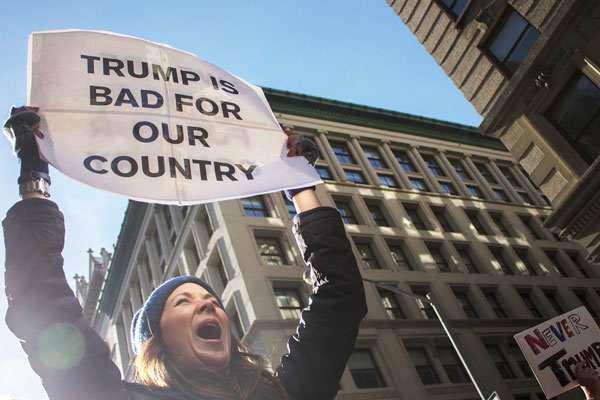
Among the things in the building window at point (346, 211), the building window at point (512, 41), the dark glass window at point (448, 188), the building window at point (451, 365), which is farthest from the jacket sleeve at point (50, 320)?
the dark glass window at point (448, 188)

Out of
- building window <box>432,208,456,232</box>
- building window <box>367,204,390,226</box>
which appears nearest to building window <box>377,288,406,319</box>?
building window <box>367,204,390,226</box>

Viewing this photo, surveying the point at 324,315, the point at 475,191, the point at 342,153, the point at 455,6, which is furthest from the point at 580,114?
the point at 475,191

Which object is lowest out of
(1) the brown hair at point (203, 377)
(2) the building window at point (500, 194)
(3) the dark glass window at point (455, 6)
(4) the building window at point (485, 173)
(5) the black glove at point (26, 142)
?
(1) the brown hair at point (203, 377)

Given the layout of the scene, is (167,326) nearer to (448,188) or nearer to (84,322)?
(84,322)

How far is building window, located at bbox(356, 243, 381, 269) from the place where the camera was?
33.3 metres

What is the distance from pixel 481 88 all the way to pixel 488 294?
24.8 metres

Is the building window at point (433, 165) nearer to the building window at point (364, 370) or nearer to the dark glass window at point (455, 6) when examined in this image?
the building window at point (364, 370)

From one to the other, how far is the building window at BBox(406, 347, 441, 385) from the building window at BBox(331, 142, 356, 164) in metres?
16.4

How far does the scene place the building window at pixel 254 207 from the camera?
31647 mm

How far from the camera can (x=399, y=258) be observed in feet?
115

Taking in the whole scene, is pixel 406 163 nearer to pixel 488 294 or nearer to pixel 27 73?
pixel 488 294

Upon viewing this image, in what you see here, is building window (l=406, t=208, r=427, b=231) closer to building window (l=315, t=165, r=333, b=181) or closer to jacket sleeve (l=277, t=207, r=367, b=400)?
building window (l=315, t=165, r=333, b=181)

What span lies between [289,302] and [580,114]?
18264 millimetres

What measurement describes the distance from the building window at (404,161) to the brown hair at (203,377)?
41901mm
